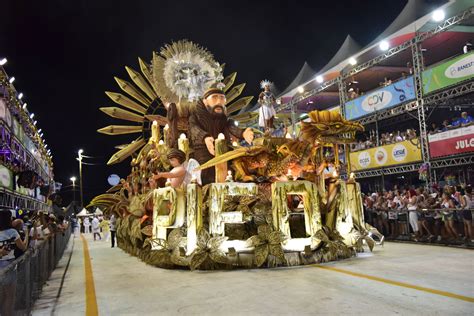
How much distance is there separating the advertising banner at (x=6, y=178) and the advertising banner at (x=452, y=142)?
61.5ft

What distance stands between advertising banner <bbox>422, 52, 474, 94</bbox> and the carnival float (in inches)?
380

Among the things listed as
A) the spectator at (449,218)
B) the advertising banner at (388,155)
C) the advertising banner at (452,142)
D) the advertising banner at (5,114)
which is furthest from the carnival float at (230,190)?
the advertising banner at (388,155)

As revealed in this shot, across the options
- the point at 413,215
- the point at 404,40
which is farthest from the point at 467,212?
the point at 404,40

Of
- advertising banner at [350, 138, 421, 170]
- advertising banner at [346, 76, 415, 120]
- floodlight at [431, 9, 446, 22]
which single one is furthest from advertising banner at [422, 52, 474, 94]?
advertising banner at [350, 138, 421, 170]

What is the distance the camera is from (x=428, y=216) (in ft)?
38.2

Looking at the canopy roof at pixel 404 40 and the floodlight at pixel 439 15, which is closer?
the floodlight at pixel 439 15

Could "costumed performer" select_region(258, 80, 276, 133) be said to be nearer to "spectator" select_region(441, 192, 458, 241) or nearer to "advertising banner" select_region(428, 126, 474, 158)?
"spectator" select_region(441, 192, 458, 241)

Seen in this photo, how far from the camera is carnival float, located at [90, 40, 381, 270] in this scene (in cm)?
782

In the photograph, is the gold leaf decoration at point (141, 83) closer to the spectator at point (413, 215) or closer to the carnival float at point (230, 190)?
the carnival float at point (230, 190)

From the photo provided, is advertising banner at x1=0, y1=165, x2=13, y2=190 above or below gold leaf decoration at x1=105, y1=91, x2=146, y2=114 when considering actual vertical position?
below

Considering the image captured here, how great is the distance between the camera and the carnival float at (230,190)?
25.7ft

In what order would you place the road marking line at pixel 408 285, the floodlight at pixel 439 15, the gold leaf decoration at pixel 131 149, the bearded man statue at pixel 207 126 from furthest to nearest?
the floodlight at pixel 439 15 → the gold leaf decoration at pixel 131 149 → the bearded man statue at pixel 207 126 → the road marking line at pixel 408 285

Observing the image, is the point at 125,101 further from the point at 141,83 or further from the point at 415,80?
the point at 415,80

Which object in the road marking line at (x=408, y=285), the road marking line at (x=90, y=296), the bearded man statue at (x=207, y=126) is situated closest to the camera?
the road marking line at (x=408, y=285)
